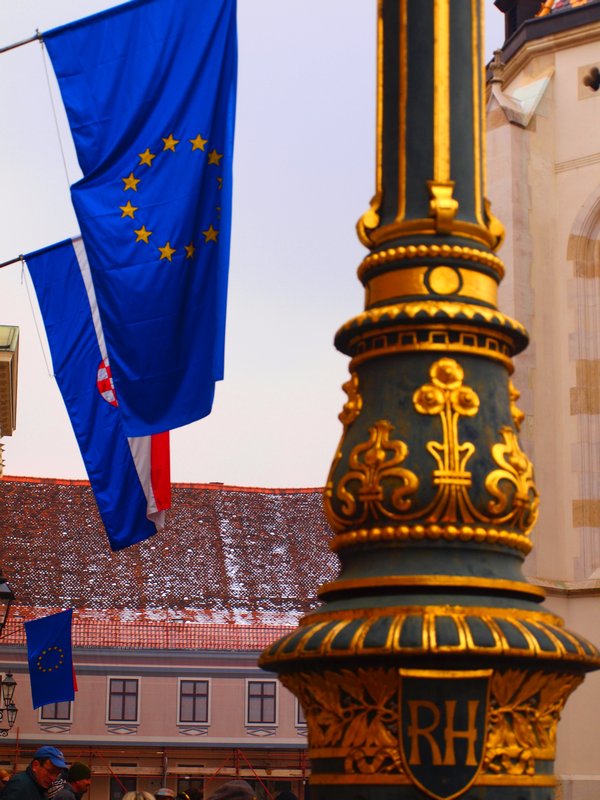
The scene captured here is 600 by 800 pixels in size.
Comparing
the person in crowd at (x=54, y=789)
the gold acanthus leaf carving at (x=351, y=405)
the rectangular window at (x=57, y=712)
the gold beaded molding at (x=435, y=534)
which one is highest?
the gold acanthus leaf carving at (x=351, y=405)

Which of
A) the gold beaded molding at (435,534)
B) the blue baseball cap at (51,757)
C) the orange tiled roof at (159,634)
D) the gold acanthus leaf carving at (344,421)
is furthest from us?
the orange tiled roof at (159,634)

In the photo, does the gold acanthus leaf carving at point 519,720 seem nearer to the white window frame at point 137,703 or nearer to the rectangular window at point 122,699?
the white window frame at point 137,703

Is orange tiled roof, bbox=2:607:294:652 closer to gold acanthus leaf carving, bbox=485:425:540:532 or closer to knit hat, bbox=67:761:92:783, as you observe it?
knit hat, bbox=67:761:92:783

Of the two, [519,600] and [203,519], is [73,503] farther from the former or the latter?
[519,600]

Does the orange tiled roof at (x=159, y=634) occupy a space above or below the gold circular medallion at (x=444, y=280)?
below

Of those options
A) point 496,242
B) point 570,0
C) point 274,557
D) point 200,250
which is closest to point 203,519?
point 274,557

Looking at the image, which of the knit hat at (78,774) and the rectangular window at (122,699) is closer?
the knit hat at (78,774)

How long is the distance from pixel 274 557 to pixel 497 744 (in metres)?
42.1

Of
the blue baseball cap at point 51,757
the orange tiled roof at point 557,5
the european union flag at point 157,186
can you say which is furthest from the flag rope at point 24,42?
the orange tiled roof at point 557,5

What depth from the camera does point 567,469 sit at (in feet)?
48.7

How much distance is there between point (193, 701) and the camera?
43.0m

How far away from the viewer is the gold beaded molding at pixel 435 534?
2.99 metres

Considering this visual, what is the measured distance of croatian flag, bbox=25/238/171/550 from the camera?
31.2 ft

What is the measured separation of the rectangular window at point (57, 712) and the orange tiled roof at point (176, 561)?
283cm
